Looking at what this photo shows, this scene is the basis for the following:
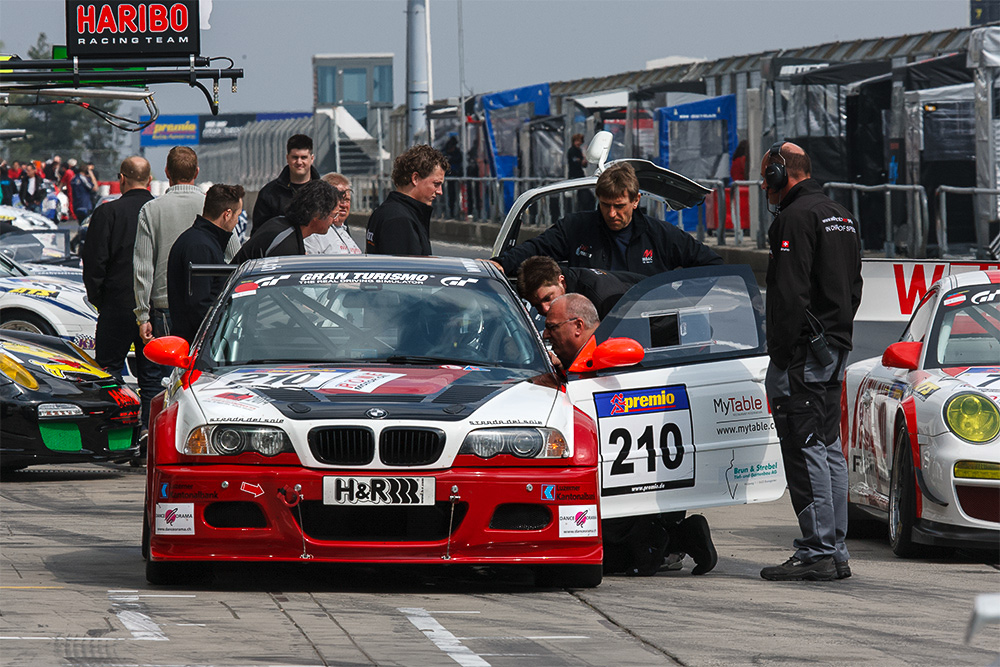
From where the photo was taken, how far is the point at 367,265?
24.6 feet

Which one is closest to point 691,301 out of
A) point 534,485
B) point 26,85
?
point 534,485

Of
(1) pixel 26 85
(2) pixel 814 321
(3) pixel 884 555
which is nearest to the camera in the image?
(2) pixel 814 321

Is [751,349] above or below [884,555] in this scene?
above

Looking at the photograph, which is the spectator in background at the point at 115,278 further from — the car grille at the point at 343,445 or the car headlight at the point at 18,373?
the car grille at the point at 343,445

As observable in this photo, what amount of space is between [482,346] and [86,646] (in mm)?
2409

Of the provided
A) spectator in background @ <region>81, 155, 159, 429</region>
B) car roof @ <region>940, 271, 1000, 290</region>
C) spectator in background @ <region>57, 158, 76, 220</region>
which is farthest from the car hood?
spectator in background @ <region>57, 158, 76, 220</region>

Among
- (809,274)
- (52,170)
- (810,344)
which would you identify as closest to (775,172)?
(809,274)

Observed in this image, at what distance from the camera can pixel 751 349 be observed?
7.38m

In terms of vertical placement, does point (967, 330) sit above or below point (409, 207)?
below

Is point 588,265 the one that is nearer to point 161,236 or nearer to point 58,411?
point 161,236

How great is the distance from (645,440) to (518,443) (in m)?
0.97

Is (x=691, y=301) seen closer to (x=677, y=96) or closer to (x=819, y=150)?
(x=819, y=150)

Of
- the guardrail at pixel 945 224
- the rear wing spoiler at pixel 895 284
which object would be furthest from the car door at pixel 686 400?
the guardrail at pixel 945 224

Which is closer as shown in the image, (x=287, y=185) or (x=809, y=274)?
(x=809, y=274)
